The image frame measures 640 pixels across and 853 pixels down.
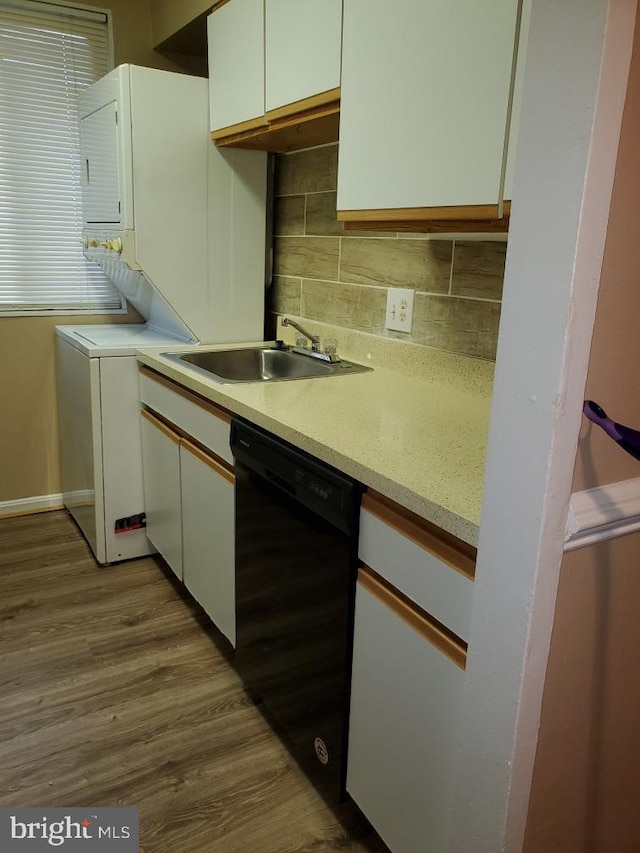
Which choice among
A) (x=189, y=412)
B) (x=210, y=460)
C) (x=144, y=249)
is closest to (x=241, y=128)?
(x=144, y=249)

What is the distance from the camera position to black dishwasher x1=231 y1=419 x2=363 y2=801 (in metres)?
1.27

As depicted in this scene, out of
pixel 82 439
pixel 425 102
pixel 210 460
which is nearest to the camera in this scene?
pixel 425 102

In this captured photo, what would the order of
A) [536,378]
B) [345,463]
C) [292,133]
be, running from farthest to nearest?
[292,133] → [345,463] → [536,378]

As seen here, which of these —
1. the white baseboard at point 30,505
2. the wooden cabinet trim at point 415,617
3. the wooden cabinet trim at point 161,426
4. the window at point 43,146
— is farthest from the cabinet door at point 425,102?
the white baseboard at point 30,505

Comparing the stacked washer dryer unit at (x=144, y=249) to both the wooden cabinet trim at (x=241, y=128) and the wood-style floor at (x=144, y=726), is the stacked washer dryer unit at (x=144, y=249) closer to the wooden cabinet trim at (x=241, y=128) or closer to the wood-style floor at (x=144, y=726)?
the wooden cabinet trim at (x=241, y=128)

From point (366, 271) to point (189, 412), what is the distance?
72 centimetres

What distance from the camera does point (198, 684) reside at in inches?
73.9

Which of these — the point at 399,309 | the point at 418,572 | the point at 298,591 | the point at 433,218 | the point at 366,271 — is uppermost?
the point at 433,218

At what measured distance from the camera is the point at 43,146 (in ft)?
8.86

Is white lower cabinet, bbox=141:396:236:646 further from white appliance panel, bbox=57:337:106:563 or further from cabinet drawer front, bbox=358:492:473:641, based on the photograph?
cabinet drawer front, bbox=358:492:473:641

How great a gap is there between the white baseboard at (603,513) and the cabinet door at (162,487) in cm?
150

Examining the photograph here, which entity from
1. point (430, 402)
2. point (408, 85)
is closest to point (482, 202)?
point (408, 85)

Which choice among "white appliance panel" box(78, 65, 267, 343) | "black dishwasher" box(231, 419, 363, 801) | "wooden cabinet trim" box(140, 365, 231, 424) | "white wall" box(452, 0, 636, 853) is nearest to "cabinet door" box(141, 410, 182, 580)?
"wooden cabinet trim" box(140, 365, 231, 424)

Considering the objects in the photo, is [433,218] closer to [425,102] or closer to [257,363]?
[425,102]
